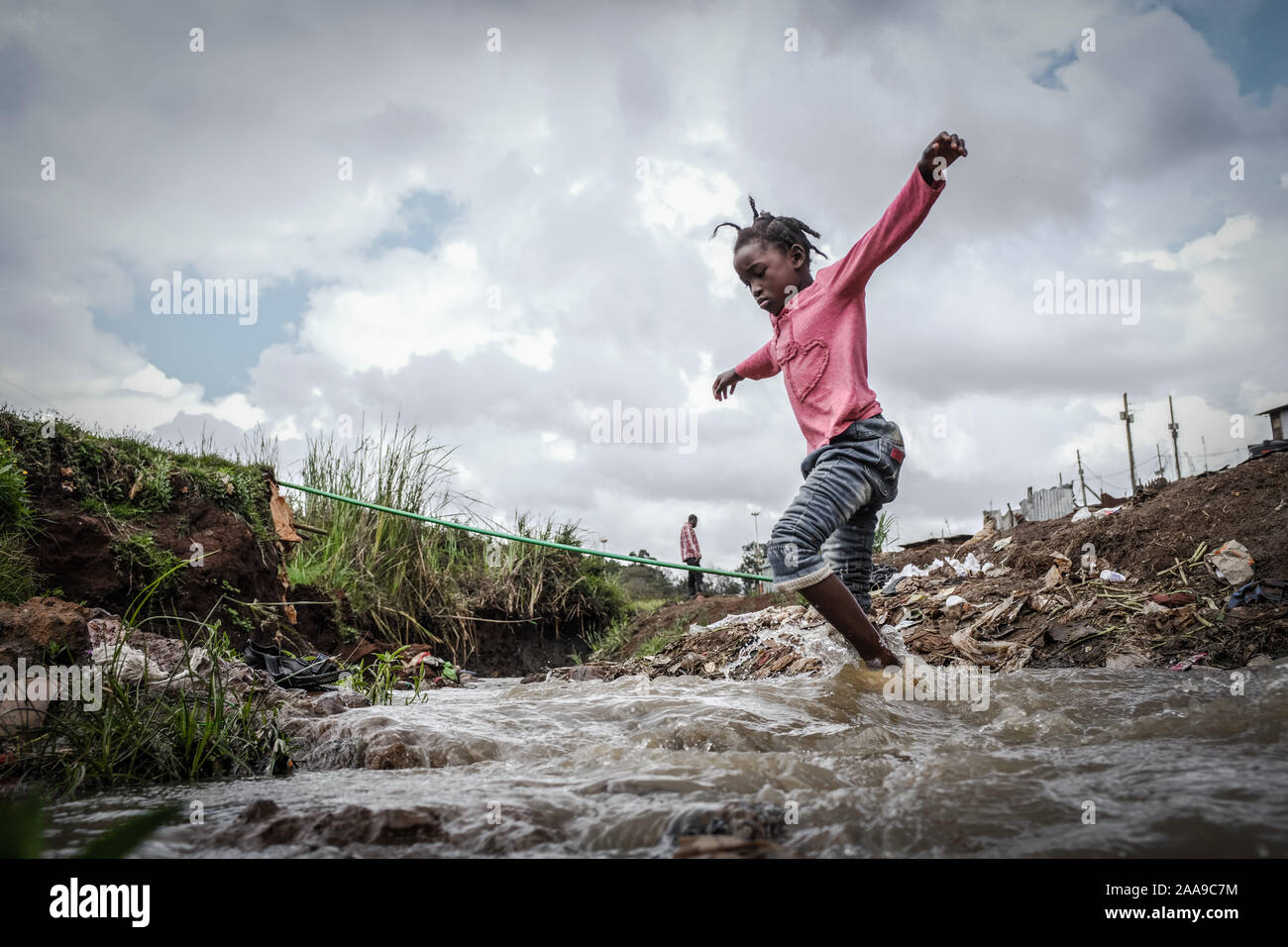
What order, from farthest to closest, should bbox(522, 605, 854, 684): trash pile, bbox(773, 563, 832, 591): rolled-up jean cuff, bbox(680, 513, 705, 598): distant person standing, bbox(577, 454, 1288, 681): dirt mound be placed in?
bbox(680, 513, 705, 598): distant person standing < bbox(522, 605, 854, 684): trash pile < bbox(577, 454, 1288, 681): dirt mound < bbox(773, 563, 832, 591): rolled-up jean cuff

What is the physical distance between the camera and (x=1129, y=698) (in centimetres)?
254

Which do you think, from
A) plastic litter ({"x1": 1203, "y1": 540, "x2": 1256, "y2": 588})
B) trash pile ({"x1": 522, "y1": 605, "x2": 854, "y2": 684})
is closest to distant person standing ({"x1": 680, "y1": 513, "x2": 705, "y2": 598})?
trash pile ({"x1": 522, "y1": 605, "x2": 854, "y2": 684})

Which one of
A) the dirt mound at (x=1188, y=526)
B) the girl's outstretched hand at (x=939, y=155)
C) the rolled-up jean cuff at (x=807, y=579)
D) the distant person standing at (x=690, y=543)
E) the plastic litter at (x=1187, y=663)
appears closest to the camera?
the girl's outstretched hand at (x=939, y=155)

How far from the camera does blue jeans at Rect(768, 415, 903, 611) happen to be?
286 cm

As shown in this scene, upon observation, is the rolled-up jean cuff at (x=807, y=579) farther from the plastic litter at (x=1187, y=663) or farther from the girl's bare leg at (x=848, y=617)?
the plastic litter at (x=1187, y=663)

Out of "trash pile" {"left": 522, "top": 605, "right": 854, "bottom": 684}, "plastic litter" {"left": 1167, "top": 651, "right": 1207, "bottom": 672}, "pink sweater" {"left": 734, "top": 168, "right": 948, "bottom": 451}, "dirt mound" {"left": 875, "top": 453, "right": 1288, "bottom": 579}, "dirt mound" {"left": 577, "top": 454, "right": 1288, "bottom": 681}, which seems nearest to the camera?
"pink sweater" {"left": 734, "top": 168, "right": 948, "bottom": 451}

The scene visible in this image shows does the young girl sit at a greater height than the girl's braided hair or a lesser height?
lesser

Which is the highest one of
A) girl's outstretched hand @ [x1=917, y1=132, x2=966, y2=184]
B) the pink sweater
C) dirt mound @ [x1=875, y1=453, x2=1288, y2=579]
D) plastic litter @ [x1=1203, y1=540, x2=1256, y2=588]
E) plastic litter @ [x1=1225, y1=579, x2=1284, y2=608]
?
girl's outstretched hand @ [x1=917, y1=132, x2=966, y2=184]

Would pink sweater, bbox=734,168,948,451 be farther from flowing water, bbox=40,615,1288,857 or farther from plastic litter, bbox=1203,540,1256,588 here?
plastic litter, bbox=1203,540,1256,588

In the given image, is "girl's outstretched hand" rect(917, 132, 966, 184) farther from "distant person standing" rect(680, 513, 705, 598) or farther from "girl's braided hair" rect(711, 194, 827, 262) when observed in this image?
"distant person standing" rect(680, 513, 705, 598)

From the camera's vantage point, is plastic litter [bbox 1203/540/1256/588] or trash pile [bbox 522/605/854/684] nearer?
plastic litter [bbox 1203/540/1256/588]

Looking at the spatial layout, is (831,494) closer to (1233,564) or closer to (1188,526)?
(1233,564)

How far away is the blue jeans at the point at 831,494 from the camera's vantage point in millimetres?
2863

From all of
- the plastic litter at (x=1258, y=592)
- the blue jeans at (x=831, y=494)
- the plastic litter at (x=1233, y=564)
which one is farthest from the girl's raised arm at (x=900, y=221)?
the plastic litter at (x=1233, y=564)
